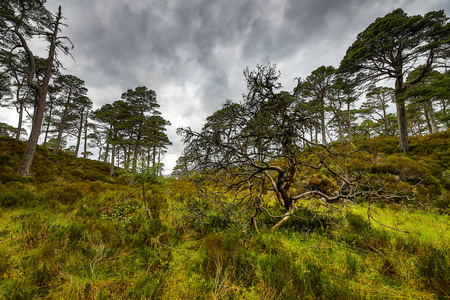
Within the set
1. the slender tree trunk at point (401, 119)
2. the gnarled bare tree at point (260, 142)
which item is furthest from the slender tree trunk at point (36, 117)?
the slender tree trunk at point (401, 119)

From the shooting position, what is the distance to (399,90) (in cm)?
1140

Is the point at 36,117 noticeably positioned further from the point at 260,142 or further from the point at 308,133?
the point at 308,133

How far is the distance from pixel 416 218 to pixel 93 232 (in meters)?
8.16

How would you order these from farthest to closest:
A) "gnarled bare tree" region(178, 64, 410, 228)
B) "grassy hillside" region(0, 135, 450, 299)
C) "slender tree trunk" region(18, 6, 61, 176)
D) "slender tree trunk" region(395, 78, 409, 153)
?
"slender tree trunk" region(395, 78, 409, 153), "slender tree trunk" region(18, 6, 61, 176), "gnarled bare tree" region(178, 64, 410, 228), "grassy hillside" region(0, 135, 450, 299)

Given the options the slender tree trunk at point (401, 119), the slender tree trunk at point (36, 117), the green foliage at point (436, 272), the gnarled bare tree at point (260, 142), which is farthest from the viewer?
the slender tree trunk at point (401, 119)

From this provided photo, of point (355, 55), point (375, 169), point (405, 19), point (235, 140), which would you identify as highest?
point (405, 19)

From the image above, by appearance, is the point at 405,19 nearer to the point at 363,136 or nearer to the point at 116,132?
the point at 363,136

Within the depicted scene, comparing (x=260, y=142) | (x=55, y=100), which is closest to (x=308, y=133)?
(x=260, y=142)

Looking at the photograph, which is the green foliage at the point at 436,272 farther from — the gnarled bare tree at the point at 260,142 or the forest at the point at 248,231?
the gnarled bare tree at the point at 260,142

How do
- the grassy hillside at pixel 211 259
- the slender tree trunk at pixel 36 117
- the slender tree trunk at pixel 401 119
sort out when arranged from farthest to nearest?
the slender tree trunk at pixel 401 119, the slender tree trunk at pixel 36 117, the grassy hillside at pixel 211 259

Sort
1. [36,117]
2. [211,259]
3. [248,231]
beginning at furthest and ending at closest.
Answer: [36,117], [248,231], [211,259]

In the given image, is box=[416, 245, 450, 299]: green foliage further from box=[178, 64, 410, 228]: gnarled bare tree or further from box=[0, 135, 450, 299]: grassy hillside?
box=[178, 64, 410, 228]: gnarled bare tree

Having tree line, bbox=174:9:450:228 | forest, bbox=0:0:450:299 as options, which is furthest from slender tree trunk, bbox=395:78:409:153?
forest, bbox=0:0:450:299

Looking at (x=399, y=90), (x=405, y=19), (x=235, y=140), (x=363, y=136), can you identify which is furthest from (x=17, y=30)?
(x=399, y=90)
